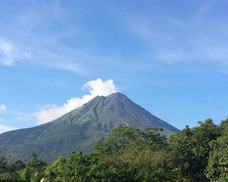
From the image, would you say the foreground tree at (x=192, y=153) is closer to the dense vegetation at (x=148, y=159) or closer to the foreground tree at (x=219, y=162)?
the dense vegetation at (x=148, y=159)

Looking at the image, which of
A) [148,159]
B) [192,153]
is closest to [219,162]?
[148,159]

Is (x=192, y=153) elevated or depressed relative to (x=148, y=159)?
elevated

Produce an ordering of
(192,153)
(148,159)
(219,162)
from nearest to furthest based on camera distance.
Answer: (148,159), (219,162), (192,153)

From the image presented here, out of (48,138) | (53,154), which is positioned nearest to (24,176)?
(53,154)

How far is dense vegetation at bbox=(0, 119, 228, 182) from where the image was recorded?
1767cm

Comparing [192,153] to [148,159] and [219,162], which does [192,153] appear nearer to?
[219,162]

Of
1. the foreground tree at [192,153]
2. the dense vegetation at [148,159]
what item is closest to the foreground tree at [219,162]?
the dense vegetation at [148,159]

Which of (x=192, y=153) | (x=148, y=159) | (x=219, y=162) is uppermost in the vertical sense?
(x=192, y=153)

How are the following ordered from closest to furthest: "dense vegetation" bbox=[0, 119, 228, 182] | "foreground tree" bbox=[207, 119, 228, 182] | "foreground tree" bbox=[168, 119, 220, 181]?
1. "dense vegetation" bbox=[0, 119, 228, 182]
2. "foreground tree" bbox=[207, 119, 228, 182]
3. "foreground tree" bbox=[168, 119, 220, 181]

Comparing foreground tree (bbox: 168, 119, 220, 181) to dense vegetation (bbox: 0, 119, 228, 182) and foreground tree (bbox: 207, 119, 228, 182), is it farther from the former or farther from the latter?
foreground tree (bbox: 207, 119, 228, 182)

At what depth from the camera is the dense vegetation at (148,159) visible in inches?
696

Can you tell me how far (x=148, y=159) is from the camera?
20.9 metres

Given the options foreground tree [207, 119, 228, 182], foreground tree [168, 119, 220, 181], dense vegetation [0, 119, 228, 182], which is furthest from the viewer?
foreground tree [168, 119, 220, 181]

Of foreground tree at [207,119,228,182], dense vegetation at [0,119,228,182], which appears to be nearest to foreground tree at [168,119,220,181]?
dense vegetation at [0,119,228,182]
